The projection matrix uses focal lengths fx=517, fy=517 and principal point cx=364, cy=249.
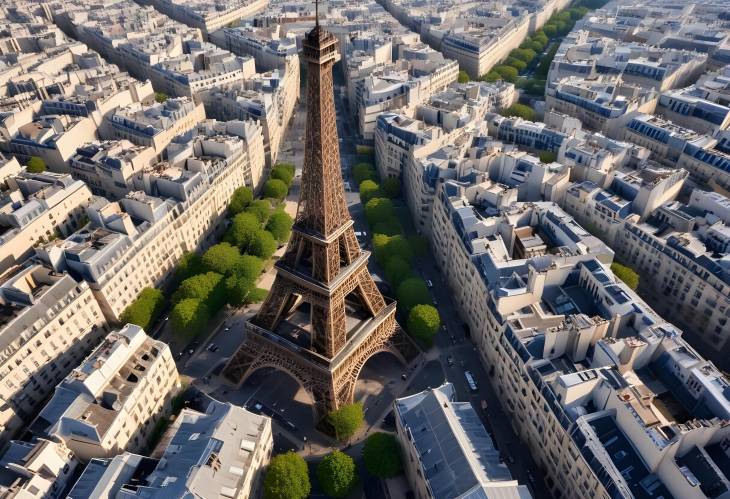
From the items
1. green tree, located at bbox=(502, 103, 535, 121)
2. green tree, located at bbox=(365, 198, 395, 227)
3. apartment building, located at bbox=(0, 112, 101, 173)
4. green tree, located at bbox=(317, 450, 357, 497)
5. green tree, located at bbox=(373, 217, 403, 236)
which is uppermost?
green tree, located at bbox=(502, 103, 535, 121)

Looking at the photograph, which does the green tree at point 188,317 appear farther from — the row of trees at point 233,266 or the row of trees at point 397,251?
the row of trees at point 397,251

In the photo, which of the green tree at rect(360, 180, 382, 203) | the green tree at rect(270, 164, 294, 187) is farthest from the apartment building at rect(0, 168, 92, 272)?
the green tree at rect(360, 180, 382, 203)

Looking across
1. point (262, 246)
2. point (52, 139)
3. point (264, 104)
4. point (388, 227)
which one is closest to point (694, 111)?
point (388, 227)

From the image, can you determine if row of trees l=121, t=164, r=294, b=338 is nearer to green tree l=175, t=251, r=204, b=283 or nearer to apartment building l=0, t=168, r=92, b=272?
green tree l=175, t=251, r=204, b=283

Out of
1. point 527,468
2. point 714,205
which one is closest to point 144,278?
point 527,468

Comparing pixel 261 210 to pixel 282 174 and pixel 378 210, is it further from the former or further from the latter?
pixel 378 210

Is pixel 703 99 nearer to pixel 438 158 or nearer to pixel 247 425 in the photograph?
pixel 438 158
